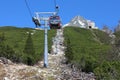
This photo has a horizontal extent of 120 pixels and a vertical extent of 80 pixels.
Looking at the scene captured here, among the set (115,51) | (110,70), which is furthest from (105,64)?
(115,51)

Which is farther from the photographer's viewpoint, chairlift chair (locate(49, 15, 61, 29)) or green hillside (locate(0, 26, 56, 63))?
green hillside (locate(0, 26, 56, 63))

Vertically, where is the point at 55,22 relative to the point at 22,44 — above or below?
below

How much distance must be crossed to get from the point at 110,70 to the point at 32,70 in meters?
6.72

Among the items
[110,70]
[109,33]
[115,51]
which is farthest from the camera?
[109,33]

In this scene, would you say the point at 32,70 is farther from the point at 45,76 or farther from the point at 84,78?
the point at 84,78

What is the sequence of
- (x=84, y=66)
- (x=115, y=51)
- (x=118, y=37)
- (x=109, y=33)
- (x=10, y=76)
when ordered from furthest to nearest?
(x=109, y=33) < (x=118, y=37) < (x=115, y=51) < (x=84, y=66) < (x=10, y=76)

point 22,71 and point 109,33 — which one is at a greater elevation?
point 109,33

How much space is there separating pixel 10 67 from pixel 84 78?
20.9 feet

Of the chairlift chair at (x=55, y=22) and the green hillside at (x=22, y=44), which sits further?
the green hillside at (x=22, y=44)

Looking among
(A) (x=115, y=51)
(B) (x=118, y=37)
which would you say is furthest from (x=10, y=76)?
(B) (x=118, y=37)

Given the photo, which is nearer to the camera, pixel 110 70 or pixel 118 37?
pixel 110 70

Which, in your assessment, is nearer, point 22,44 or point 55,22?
point 55,22

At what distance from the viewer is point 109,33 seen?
11025cm

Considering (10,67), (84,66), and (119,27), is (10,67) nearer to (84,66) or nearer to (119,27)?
(84,66)
